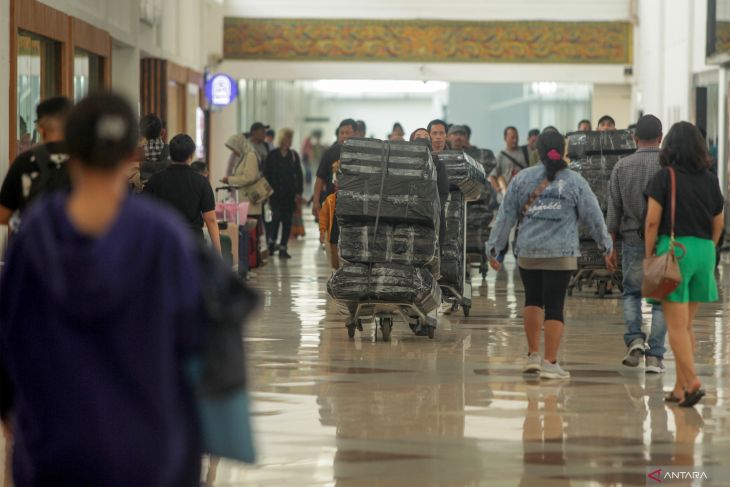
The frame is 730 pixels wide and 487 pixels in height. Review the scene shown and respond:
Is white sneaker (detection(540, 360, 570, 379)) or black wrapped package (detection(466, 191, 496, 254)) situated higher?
black wrapped package (detection(466, 191, 496, 254))

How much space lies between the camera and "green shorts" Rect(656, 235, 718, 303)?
7.11 metres

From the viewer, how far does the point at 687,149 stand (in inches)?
285

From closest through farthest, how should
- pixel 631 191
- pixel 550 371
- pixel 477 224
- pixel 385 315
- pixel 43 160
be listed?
pixel 43 160 < pixel 550 371 < pixel 631 191 < pixel 385 315 < pixel 477 224

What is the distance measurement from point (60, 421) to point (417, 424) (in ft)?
12.9

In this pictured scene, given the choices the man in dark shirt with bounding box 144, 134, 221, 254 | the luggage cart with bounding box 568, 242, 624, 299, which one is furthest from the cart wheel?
the luggage cart with bounding box 568, 242, 624, 299

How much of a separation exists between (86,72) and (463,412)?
9.05 m

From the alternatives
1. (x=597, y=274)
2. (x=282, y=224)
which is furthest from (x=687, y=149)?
(x=282, y=224)

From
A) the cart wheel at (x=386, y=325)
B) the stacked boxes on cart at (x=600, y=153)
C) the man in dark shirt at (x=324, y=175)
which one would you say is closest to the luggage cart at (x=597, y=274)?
the stacked boxes on cart at (x=600, y=153)

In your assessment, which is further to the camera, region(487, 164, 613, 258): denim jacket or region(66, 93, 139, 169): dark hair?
region(487, 164, 613, 258): denim jacket

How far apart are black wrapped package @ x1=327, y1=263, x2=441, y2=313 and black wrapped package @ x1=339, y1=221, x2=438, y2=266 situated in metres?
0.09

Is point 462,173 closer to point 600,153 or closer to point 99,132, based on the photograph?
point 600,153

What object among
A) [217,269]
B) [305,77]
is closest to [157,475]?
[217,269]

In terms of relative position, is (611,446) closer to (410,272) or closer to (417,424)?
(417,424)

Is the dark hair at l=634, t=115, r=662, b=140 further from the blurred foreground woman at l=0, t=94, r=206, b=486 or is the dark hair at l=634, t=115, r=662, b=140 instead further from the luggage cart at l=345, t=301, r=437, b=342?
the blurred foreground woman at l=0, t=94, r=206, b=486
